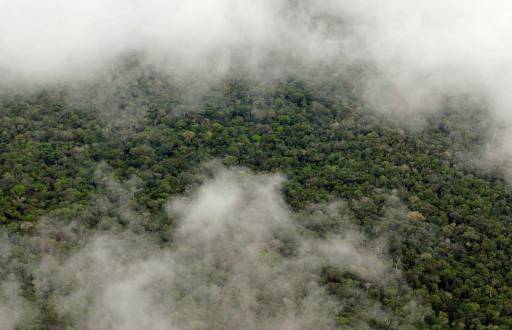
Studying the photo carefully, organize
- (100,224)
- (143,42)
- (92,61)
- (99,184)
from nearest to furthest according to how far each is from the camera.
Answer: (100,224), (99,184), (92,61), (143,42)

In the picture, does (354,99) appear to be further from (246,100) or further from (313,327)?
(313,327)

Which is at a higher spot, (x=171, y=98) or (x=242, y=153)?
(x=171, y=98)

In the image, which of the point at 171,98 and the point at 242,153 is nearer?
the point at 242,153

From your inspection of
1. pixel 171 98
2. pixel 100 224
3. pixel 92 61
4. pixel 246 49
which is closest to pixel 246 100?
pixel 171 98

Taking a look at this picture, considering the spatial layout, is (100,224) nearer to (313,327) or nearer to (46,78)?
(313,327)

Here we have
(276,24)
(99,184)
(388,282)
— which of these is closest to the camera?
(388,282)

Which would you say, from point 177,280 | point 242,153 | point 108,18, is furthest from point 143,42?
point 177,280

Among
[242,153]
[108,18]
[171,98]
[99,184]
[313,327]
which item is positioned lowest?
[313,327]
